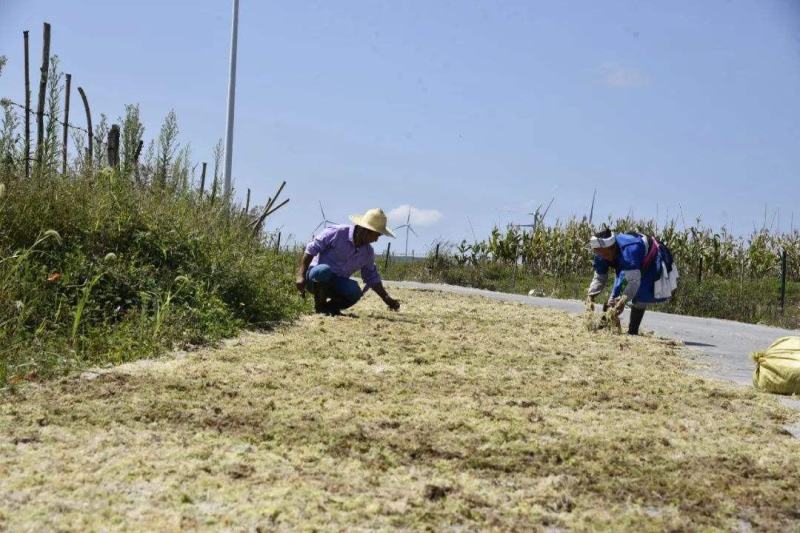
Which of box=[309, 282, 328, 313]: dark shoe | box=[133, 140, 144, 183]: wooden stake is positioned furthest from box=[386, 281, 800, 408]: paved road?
box=[133, 140, 144, 183]: wooden stake

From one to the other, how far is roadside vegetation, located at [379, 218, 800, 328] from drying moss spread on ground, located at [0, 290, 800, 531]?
1317 cm

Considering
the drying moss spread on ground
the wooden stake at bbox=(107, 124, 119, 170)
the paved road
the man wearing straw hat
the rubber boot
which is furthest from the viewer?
the wooden stake at bbox=(107, 124, 119, 170)

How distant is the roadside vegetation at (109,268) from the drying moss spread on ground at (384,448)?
48 centimetres

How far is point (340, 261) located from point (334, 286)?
237mm

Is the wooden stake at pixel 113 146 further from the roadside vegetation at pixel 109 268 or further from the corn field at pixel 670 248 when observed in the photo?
the corn field at pixel 670 248

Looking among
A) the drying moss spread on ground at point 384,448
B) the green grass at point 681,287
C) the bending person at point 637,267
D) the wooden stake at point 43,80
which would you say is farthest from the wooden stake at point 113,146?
the green grass at point 681,287

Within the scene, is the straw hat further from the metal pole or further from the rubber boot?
the metal pole

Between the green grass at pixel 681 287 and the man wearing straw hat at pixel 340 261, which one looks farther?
the green grass at pixel 681 287

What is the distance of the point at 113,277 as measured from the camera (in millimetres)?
5938

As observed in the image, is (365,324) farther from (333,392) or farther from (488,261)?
(488,261)

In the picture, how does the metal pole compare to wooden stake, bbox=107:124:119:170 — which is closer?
wooden stake, bbox=107:124:119:170

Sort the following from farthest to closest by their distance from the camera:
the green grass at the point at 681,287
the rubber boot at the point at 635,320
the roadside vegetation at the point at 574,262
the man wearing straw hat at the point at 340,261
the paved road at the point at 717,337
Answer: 1. the roadside vegetation at the point at 574,262
2. the green grass at the point at 681,287
3. the rubber boot at the point at 635,320
4. the man wearing straw hat at the point at 340,261
5. the paved road at the point at 717,337

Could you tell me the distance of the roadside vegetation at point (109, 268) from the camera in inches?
192

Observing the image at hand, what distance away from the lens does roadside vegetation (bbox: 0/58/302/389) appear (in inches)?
192
